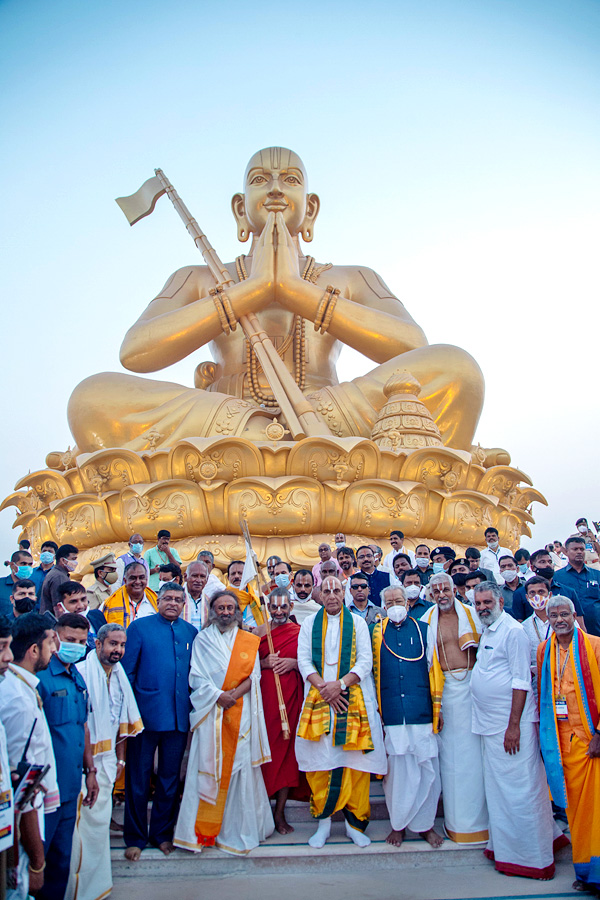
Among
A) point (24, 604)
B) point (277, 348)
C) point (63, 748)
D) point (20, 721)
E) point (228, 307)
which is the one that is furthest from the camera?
point (277, 348)

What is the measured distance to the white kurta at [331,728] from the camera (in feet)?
11.7

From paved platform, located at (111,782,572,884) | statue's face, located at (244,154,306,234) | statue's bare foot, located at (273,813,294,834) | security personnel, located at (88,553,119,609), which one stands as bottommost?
Result: paved platform, located at (111,782,572,884)

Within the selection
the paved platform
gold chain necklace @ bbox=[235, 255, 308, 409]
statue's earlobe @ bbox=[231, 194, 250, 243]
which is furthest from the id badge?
statue's earlobe @ bbox=[231, 194, 250, 243]

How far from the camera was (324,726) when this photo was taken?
11.7 feet

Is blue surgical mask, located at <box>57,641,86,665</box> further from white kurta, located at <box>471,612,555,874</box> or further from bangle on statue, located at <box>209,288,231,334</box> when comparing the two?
bangle on statue, located at <box>209,288,231,334</box>

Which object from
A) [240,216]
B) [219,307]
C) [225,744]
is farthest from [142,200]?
[225,744]

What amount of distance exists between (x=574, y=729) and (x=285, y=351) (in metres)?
6.62

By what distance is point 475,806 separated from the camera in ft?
11.7

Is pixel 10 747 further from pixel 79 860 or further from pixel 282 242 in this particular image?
pixel 282 242

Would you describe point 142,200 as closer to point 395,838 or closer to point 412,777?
point 412,777

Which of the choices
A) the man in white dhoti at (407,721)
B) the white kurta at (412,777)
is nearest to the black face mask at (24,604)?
the man in white dhoti at (407,721)

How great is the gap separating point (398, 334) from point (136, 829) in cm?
656

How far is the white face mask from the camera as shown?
12.3 feet

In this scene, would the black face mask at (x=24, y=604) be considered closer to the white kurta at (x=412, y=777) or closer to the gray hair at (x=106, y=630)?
the gray hair at (x=106, y=630)
